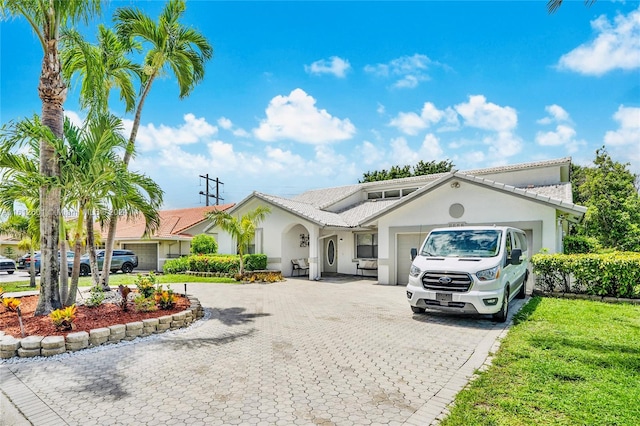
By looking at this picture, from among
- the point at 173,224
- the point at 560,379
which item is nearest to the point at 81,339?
the point at 560,379

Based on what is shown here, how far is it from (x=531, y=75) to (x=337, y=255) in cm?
1326

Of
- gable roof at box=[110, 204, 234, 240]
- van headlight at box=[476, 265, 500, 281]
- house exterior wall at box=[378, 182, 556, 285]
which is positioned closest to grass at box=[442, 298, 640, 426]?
van headlight at box=[476, 265, 500, 281]

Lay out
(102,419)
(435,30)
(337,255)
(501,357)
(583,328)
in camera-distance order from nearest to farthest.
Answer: (102,419), (501,357), (583,328), (435,30), (337,255)

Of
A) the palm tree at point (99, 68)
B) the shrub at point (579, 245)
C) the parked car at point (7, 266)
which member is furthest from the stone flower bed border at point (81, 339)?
the parked car at point (7, 266)

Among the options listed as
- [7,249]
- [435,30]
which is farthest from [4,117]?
[7,249]

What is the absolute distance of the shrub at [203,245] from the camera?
2291cm

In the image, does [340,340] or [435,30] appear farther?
[435,30]

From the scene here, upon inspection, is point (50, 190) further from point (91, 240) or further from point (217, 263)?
point (217, 263)

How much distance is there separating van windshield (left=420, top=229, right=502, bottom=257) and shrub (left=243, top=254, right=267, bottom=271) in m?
12.1

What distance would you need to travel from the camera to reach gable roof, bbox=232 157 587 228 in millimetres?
13125

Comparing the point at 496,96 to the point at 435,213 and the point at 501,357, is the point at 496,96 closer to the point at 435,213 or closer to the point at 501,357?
the point at 435,213

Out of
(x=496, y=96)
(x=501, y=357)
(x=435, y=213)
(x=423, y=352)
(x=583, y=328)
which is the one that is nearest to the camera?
(x=501, y=357)

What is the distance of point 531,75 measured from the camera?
41.8ft

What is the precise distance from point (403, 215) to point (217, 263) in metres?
10.8
